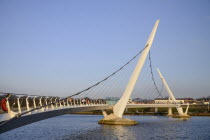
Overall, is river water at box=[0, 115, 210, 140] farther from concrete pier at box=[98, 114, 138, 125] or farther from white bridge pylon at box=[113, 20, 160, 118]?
white bridge pylon at box=[113, 20, 160, 118]

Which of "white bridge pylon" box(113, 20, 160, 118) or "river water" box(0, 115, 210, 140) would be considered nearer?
"river water" box(0, 115, 210, 140)

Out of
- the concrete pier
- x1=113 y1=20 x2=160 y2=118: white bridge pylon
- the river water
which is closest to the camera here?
the river water

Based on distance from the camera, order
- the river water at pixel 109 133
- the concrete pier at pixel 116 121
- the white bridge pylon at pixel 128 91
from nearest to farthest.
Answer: the river water at pixel 109 133
the concrete pier at pixel 116 121
the white bridge pylon at pixel 128 91

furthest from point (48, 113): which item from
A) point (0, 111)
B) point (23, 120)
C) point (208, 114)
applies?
point (208, 114)

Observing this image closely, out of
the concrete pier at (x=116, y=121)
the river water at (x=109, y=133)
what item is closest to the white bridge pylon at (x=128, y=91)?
the concrete pier at (x=116, y=121)

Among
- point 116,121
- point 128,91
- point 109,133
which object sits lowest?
point 109,133

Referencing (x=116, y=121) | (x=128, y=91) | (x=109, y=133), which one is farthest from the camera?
(x=128, y=91)

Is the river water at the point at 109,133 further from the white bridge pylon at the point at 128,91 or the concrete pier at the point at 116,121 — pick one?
the white bridge pylon at the point at 128,91

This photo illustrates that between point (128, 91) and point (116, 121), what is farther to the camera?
point (128, 91)

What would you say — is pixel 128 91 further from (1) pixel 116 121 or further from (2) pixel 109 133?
(2) pixel 109 133

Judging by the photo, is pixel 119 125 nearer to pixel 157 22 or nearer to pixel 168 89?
pixel 157 22

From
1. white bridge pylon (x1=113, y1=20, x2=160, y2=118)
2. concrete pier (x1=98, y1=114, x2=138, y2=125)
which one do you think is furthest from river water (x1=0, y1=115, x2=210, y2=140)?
white bridge pylon (x1=113, y1=20, x2=160, y2=118)

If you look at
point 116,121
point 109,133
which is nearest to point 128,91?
point 116,121

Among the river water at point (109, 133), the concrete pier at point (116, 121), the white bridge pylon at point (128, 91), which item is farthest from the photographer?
the white bridge pylon at point (128, 91)
